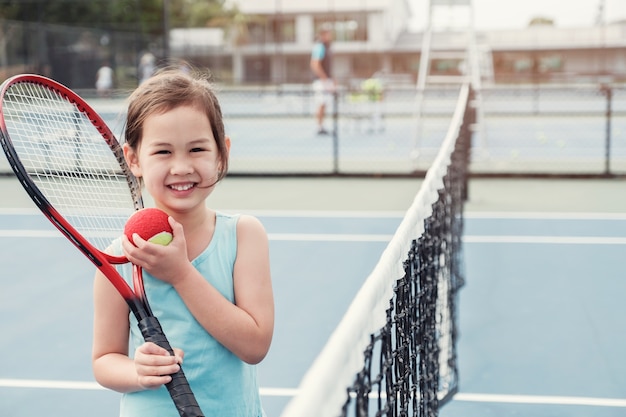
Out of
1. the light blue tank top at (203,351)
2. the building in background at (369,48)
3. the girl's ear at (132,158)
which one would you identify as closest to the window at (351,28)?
the building in background at (369,48)

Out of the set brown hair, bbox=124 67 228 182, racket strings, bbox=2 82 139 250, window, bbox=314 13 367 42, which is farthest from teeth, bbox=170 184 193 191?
window, bbox=314 13 367 42

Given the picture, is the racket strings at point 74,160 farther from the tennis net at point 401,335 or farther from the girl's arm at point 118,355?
the tennis net at point 401,335

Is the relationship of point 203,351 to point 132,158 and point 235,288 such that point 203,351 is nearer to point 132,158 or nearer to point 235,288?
point 235,288

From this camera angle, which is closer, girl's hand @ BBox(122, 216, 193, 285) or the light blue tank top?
girl's hand @ BBox(122, 216, 193, 285)

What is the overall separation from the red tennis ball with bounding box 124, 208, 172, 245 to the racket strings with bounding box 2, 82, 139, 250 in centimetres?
43

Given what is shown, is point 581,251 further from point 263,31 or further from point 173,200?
point 263,31

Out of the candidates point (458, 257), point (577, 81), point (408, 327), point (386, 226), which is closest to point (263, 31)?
point (577, 81)

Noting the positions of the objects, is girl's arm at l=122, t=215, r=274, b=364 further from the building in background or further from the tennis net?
the building in background

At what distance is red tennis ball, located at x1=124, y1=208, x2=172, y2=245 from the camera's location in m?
1.56

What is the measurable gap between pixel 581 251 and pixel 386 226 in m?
1.82

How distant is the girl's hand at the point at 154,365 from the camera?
1545 mm

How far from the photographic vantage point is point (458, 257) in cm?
587

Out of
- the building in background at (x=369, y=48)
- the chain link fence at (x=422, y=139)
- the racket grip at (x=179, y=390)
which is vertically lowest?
the chain link fence at (x=422, y=139)

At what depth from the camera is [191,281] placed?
5.19 feet
